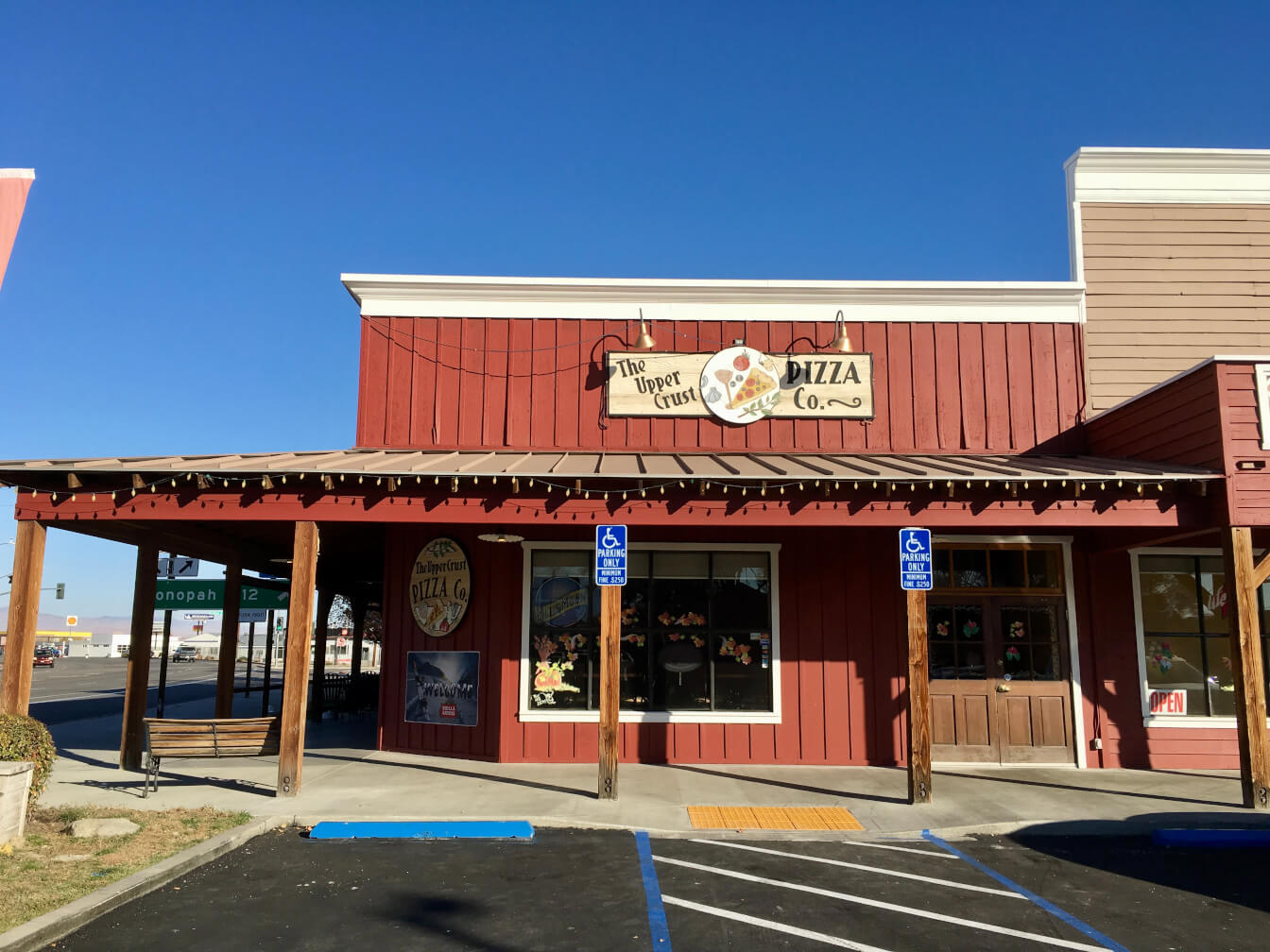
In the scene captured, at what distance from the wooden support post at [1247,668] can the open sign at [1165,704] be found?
215 cm

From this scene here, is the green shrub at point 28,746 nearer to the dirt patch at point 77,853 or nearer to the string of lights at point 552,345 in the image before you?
the dirt patch at point 77,853

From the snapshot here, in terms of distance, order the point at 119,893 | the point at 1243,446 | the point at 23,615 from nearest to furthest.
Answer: the point at 119,893 < the point at 23,615 < the point at 1243,446

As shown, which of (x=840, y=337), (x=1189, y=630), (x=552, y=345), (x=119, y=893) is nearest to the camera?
(x=119, y=893)

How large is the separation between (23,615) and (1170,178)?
52.4ft

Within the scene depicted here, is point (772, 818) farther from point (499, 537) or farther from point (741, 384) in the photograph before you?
point (741, 384)

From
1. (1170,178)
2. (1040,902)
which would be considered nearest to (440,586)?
(1040,902)

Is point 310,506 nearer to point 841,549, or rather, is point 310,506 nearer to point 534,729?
point 534,729

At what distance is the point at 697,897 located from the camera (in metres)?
6.53

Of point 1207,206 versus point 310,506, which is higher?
point 1207,206

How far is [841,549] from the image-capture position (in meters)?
12.4

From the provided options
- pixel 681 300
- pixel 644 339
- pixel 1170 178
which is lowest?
pixel 644 339

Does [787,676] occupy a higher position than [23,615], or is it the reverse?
[23,615]

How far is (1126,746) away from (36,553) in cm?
1309

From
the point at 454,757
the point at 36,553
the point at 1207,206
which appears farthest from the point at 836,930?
the point at 1207,206
